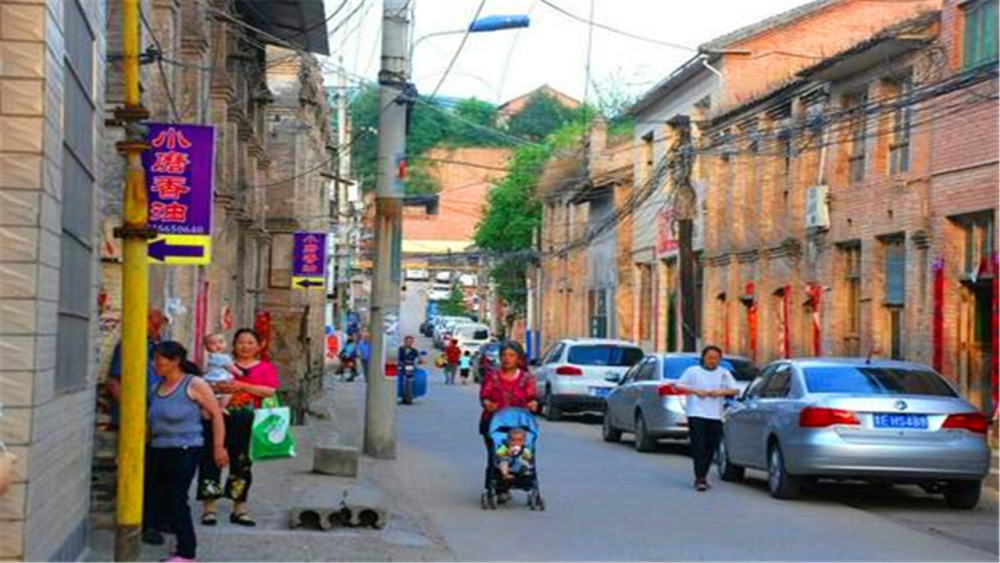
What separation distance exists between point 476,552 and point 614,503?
378cm

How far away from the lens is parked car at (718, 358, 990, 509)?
48.9ft

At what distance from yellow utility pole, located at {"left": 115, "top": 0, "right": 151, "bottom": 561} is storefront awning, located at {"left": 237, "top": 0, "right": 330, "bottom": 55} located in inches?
668

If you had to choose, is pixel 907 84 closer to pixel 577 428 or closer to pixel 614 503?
pixel 577 428

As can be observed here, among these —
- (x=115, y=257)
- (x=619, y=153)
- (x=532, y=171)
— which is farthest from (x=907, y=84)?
(x=532, y=171)

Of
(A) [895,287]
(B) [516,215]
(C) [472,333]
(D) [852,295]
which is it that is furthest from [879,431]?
(B) [516,215]

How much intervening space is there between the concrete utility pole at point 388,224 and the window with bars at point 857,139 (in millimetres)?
10253

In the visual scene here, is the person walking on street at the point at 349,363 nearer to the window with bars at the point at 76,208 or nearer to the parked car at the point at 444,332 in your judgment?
the parked car at the point at 444,332

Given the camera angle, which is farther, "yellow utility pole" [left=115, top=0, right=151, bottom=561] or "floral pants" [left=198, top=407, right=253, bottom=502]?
"floral pants" [left=198, top=407, right=253, bottom=502]

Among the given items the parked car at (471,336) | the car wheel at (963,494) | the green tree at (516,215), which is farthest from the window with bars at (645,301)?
the car wheel at (963,494)

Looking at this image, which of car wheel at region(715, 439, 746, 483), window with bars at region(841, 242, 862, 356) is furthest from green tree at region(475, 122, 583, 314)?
car wheel at region(715, 439, 746, 483)

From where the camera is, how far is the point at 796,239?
32031 mm

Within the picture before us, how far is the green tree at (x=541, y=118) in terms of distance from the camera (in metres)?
83.1

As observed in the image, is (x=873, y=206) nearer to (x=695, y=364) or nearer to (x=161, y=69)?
(x=695, y=364)

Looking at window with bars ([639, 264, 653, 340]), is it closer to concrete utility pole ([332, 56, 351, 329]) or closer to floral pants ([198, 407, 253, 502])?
concrete utility pole ([332, 56, 351, 329])
